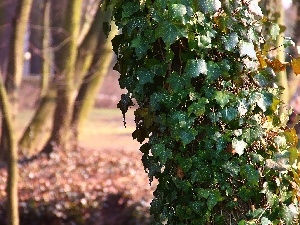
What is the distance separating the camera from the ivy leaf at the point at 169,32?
314cm

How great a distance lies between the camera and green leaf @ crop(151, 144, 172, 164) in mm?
3340

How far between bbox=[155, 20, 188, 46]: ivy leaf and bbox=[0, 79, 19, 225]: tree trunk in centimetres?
395

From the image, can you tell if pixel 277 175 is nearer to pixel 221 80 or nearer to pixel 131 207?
pixel 221 80

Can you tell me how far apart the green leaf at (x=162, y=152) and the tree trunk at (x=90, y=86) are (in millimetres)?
8295

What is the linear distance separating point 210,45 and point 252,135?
1.59 feet

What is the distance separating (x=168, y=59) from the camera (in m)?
3.30

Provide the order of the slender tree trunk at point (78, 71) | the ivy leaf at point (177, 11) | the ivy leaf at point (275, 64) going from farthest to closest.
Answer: the slender tree trunk at point (78, 71), the ivy leaf at point (275, 64), the ivy leaf at point (177, 11)

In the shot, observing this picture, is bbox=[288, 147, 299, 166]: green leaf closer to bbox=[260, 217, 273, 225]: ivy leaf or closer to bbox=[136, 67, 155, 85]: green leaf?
bbox=[260, 217, 273, 225]: ivy leaf

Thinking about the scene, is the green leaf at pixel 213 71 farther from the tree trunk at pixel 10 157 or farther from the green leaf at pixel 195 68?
the tree trunk at pixel 10 157

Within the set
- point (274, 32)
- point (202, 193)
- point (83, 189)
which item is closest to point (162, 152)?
point (202, 193)

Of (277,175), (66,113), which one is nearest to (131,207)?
(66,113)

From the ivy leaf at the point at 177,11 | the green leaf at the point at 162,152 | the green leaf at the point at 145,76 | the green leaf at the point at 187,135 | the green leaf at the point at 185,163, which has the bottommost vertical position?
the green leaf at the point at 185,163

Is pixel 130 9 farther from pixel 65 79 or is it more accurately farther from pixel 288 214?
pixel 65 79

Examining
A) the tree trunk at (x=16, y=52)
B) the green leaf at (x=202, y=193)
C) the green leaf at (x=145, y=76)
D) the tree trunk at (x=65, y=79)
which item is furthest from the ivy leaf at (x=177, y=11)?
the tree trunk at (x=65, y=79)
